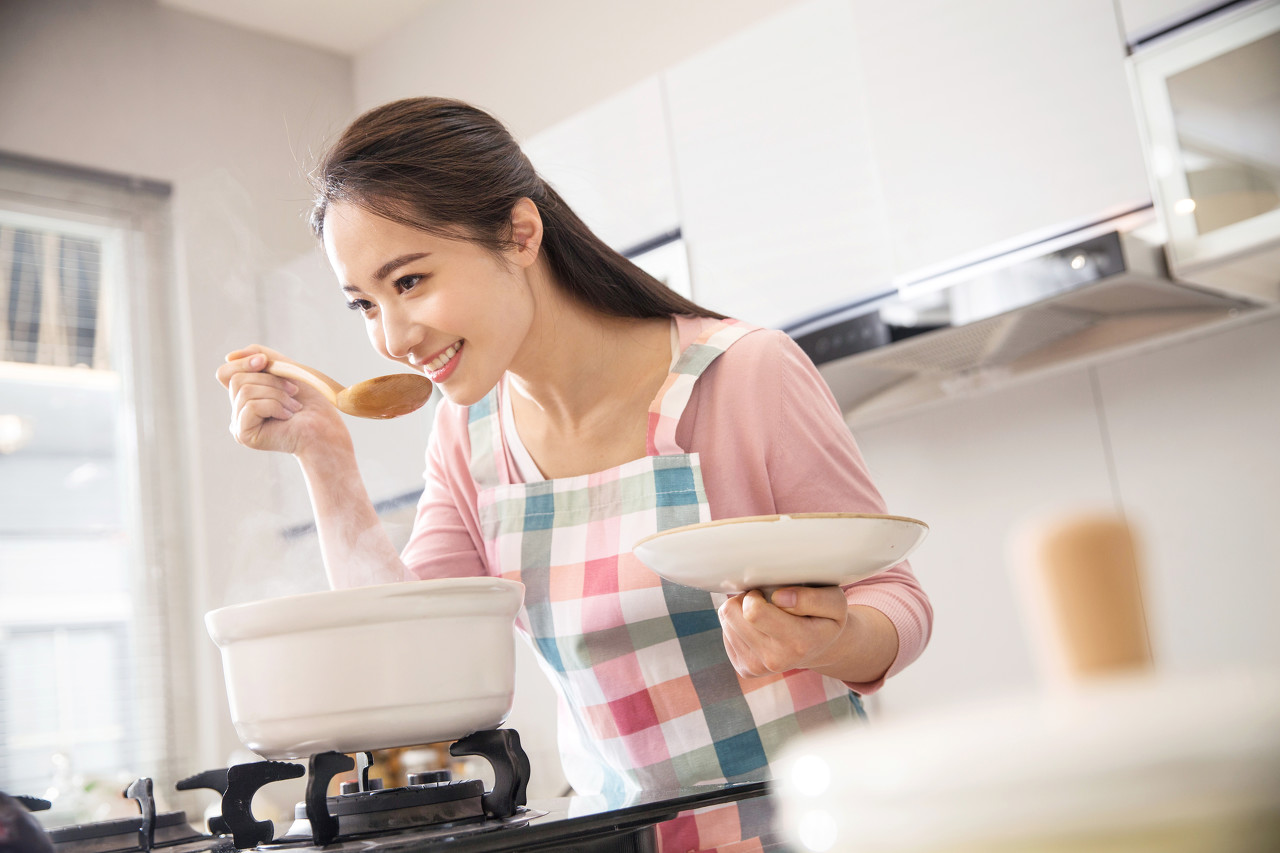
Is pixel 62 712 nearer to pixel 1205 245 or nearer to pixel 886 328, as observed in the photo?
pixel 886 328

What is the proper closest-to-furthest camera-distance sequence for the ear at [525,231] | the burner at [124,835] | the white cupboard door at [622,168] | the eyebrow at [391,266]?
the burner at [124,835] < the eyebrow at [391,266] < the ear at [525,231] < the white cupboard door at [622,168]

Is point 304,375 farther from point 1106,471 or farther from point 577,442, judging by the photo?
point 1106,471

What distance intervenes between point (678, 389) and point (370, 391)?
28 centimetres

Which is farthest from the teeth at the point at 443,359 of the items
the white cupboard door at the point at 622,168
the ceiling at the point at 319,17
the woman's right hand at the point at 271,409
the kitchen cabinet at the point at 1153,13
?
the ceiling at the point at 319,17

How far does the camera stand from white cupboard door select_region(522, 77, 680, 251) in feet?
6.80

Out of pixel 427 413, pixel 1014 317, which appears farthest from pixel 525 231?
pixel 1014 317

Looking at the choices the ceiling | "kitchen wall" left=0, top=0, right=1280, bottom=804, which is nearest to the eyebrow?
"kitchen wall" left=0, top=0, right=1280, bottom=804

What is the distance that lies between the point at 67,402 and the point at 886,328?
6.96ft

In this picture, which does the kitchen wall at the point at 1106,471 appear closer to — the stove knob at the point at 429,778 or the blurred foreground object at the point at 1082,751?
the stove knob at the point at 429,778

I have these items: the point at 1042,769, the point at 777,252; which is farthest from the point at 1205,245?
the point at 1042,769

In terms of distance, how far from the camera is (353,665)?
62cm

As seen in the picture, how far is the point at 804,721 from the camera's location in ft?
3.12

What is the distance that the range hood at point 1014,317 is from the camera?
4.68 ft

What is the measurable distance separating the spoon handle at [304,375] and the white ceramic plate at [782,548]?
44 centimetres
